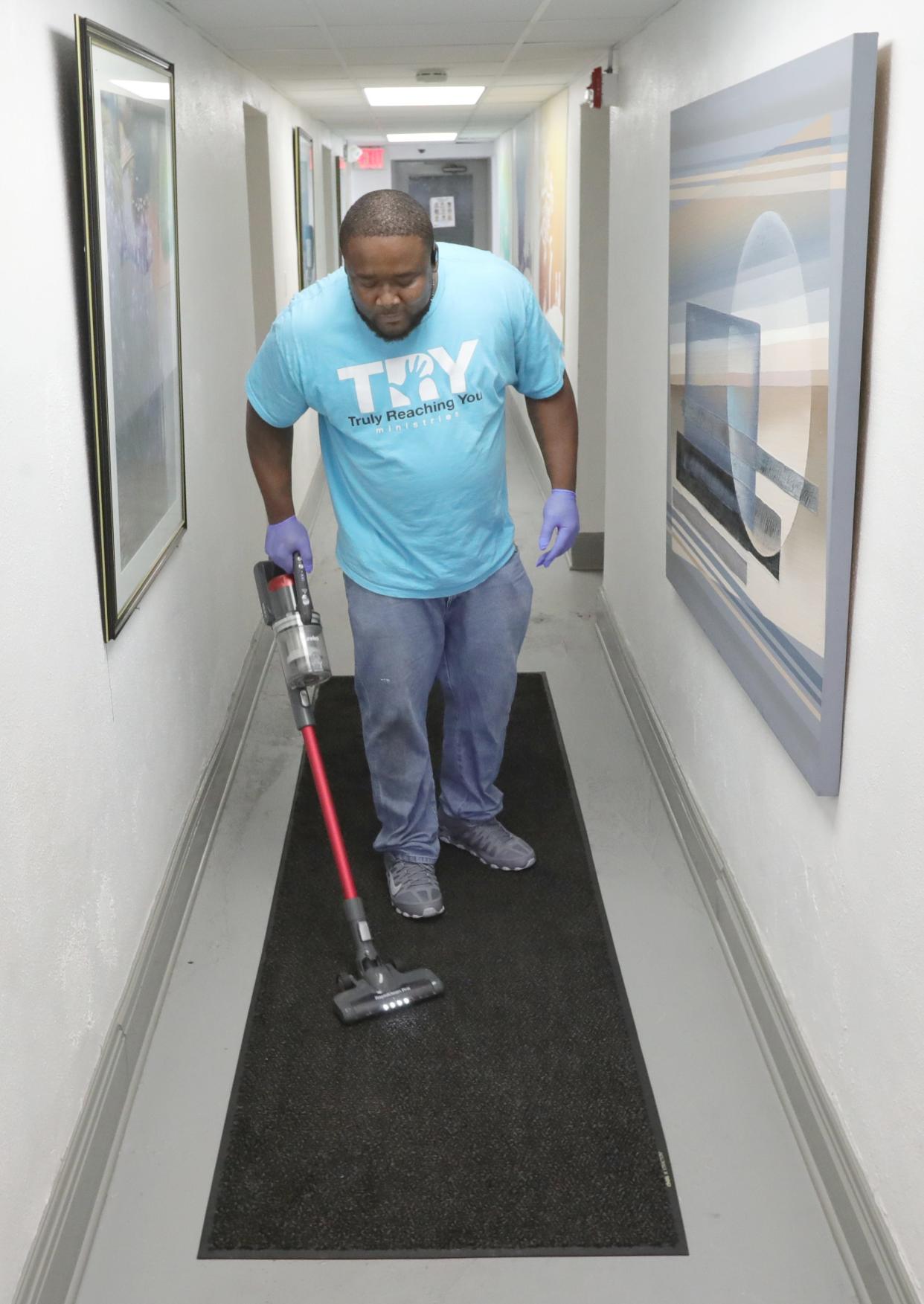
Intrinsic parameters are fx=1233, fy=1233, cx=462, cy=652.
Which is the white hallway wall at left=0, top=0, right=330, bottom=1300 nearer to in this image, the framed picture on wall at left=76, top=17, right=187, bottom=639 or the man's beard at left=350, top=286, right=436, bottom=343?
the framed picture on wall at left=76, top=17, right=187, bottom=639

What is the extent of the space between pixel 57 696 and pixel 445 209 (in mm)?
11526

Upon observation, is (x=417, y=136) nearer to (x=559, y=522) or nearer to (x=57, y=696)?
(x=559, y=522)

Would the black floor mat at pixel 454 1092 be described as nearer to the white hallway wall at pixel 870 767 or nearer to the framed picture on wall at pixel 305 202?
the white hallway wall at pixel 870 767

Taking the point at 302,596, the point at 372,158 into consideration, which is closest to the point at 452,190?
the point at 372,158

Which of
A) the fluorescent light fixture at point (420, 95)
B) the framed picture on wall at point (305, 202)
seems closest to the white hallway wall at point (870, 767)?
the fluorescent light fixture at point (420, 95)

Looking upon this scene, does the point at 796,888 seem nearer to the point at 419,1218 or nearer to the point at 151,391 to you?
the point at 419,1218

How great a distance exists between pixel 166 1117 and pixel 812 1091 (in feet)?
3.56

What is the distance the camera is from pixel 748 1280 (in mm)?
1780

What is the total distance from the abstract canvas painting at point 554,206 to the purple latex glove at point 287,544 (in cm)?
314

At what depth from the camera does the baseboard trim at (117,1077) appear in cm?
175

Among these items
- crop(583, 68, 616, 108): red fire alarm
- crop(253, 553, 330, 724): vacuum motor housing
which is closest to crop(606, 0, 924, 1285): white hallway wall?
crop(253, 553, 330, 724): vacuum motor housing

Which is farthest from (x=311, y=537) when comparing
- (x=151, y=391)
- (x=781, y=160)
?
(x=781, y=160)

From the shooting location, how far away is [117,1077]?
6.92 ft

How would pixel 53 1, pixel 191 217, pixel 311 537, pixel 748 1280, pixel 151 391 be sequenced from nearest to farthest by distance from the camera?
pixel 748 1280 < pixel 53 1 < pixel 151 391 < pixel 191 217 < pixel 311 537
